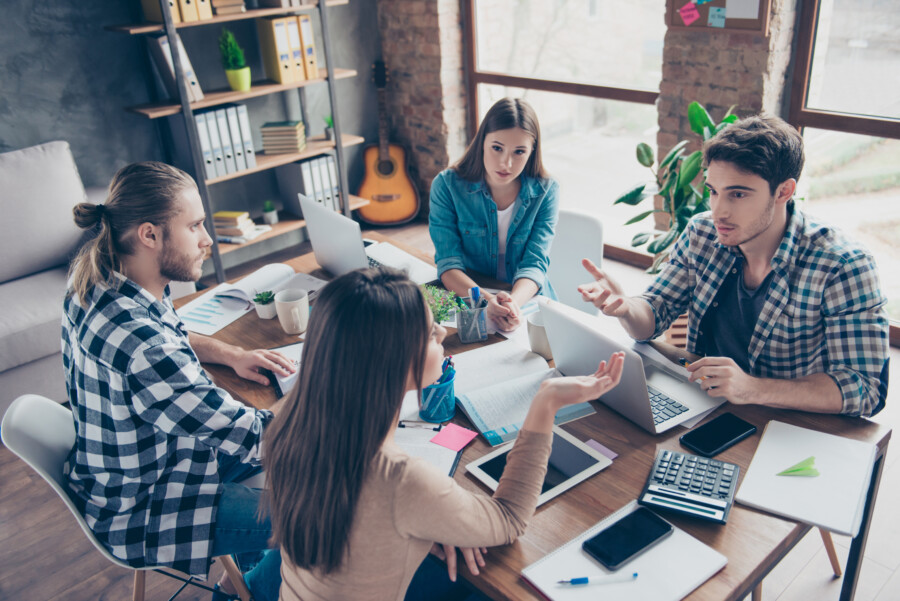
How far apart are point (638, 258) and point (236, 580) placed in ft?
9.56

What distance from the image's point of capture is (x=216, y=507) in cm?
154

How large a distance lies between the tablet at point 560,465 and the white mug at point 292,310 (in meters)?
0.76


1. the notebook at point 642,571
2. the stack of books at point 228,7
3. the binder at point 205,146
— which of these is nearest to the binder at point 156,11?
the stack of books at point 228,7

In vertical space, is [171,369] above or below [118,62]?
below

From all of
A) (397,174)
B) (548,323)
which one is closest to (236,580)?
(548,323)

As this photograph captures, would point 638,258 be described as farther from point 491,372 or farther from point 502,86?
point 491,372

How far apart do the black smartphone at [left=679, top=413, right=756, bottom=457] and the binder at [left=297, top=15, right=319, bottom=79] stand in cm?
326

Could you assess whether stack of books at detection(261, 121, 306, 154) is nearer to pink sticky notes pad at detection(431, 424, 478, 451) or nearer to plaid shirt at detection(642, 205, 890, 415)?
plaid shirt at detection(642, 205, 890, 415)

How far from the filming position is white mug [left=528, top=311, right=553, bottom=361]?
5.56ft

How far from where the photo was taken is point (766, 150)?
155cm

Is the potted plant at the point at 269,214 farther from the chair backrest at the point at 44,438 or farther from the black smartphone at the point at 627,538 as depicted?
the black smartphone at the point at 627,538

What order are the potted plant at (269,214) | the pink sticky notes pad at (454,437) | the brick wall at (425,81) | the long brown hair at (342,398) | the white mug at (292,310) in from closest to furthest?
the long brown hair at (342,398), the pink sticky notes pad at (454,437), the white mug at (292,310), the potted plant at (269,214), the brick wall at (425,81)

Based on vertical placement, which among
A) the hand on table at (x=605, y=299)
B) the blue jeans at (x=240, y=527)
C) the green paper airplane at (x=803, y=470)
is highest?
the hand on table at (x=605, y=299)

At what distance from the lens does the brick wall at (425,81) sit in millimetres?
4355
